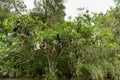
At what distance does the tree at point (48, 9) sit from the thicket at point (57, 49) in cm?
515

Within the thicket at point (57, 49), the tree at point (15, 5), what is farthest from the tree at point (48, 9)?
the thicket at point (57, 49)

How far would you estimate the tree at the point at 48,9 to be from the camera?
13.5m

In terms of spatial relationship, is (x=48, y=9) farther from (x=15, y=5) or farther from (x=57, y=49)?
(x=57, y=49)

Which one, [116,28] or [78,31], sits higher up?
[116,28]

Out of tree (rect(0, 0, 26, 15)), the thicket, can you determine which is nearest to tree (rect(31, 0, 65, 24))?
Result: tree (rect(0, 0, 26, 15))

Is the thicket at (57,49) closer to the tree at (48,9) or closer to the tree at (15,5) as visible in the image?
the tree at (48,9)

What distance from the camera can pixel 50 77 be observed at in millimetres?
7129

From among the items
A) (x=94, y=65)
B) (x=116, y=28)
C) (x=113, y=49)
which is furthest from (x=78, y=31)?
(x=116, y=28)

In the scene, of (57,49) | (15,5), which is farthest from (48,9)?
(57,49)

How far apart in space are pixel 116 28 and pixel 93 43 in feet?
→ 16.6

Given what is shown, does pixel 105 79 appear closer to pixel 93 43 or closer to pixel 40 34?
pixel 93 43

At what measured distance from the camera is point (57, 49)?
7.50 m

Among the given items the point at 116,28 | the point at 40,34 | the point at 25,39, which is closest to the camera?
the point at 40,34

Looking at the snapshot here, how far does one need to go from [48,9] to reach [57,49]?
21.8 feet
